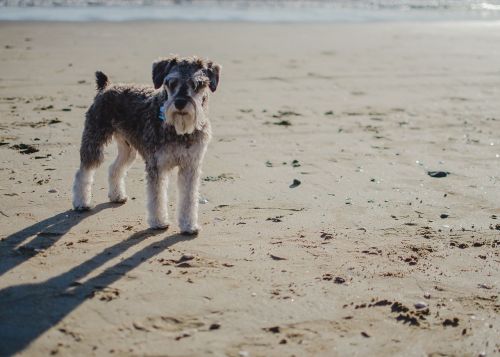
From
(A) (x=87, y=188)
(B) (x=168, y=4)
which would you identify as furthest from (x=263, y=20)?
(A) (x=87, y=188)

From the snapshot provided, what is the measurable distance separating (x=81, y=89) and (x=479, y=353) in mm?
9172

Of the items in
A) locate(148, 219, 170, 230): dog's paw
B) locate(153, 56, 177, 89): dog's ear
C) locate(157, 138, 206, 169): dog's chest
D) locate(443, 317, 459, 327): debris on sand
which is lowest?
locate(443, 317, 459, 327): debris on sand

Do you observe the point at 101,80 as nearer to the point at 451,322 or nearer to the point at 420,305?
the point at 420,305

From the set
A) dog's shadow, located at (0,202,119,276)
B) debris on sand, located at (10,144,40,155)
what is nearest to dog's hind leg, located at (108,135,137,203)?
dog's shadow, located at (0,202,119,276)

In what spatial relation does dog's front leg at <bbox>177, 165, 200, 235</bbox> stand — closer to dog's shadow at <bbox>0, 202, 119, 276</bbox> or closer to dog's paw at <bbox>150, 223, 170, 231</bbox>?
dog's paw at <bbox>150, 223, 170, 231</bbox>

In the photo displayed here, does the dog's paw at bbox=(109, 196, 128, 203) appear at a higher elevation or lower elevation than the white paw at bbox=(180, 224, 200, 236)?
higher

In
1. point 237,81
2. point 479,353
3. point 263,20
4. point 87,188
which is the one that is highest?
point 263,20

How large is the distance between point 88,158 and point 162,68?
4.71 feet

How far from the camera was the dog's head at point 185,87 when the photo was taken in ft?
19.5

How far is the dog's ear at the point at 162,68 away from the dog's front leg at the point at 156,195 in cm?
87

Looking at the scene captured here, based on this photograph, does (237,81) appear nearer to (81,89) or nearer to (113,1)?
(81,89)

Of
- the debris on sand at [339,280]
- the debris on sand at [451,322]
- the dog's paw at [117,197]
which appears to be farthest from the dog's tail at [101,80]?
the debris on sand at [451,322]

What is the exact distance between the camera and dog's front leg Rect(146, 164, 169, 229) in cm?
646

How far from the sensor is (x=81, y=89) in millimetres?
11820
